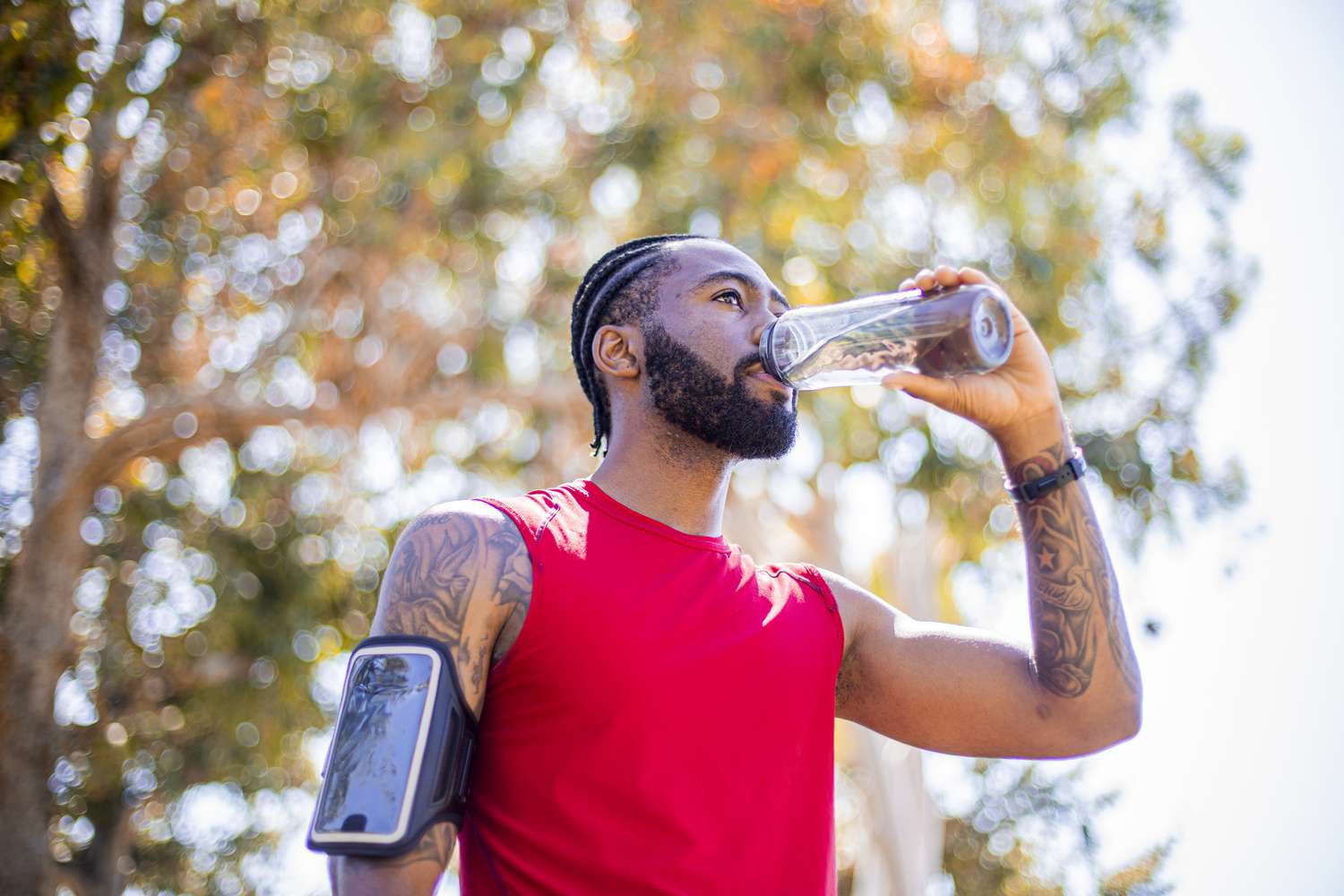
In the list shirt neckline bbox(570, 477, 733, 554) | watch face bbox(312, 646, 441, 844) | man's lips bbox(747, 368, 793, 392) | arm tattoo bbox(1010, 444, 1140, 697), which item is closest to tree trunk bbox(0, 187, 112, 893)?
shirt neckline bbox(570, 477, 733, 554)

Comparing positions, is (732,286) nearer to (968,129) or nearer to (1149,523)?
(1149,523)

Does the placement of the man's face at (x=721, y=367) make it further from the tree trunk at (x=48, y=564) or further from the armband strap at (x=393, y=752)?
the tree trunk at (x=48, y=564)

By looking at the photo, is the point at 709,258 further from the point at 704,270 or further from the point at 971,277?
the point at 971,277

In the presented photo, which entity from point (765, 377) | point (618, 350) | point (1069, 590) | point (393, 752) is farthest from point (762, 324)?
point (393, 752)

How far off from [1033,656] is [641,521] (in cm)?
86

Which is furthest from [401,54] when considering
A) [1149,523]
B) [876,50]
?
[1149,523]

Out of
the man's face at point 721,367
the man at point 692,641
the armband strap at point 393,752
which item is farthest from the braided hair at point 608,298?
the armband strap at point 393,752

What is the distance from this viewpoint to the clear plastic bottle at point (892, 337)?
2.23m

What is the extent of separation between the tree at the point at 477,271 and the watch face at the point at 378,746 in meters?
7.28

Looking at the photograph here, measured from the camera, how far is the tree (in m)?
9.61

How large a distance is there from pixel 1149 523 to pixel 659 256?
330 inches

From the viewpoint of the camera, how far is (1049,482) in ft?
7.88

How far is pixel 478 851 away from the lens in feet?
6.54

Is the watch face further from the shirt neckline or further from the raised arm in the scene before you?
the raised arm
